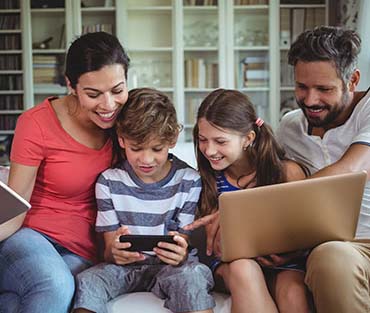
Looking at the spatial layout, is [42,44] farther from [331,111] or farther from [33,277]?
[33,277]

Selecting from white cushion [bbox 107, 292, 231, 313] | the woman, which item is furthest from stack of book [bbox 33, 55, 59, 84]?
white cushion [bbox 107, 292, 231, 313]

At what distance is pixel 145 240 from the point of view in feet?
4.56

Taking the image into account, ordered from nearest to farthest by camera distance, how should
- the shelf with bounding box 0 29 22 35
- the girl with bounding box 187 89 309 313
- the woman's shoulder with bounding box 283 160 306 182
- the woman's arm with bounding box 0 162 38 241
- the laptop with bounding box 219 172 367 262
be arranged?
the laptop with bounding box 219 172 367 262
the girl with bounding box 187 89 309 313
the woman's arm with bounding box 0 162 38 241
the woman's shoulder with bounding box 283 160 306 182
the shelf with bounding box 0 29 22 35

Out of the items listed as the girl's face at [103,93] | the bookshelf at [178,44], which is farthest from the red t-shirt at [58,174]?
the bookshelf at [178,44]

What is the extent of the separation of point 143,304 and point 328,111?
0.77m

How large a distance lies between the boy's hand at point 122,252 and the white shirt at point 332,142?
603 mm

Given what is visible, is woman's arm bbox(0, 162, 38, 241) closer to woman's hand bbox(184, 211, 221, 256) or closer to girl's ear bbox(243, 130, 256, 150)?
woman's hand bbox(184, 211, 221, 256)

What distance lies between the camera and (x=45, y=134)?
5.00ft

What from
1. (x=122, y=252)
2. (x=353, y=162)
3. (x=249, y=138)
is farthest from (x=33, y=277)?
(x=353, y=162)

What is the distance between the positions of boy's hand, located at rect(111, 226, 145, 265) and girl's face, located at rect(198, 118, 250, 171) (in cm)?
31

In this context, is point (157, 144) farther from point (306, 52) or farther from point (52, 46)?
point (52, 46)

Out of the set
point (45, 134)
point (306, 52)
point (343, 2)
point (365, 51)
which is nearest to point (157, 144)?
point (45, 134)

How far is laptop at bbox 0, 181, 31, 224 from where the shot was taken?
1.11 m

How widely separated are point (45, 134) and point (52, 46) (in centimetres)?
316
